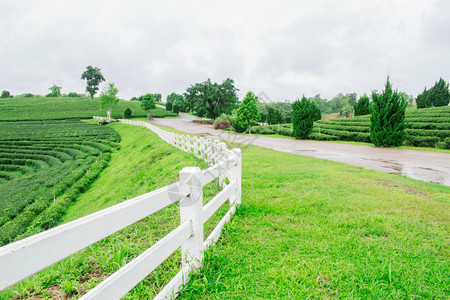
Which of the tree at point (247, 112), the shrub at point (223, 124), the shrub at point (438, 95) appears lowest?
the shrub at point (223, 124)

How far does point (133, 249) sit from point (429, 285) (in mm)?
3165

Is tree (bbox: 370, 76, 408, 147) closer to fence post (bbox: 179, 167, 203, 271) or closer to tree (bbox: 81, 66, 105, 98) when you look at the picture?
fence post (bbox: 179, 167, 203, 271)

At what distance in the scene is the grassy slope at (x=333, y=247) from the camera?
2.26m

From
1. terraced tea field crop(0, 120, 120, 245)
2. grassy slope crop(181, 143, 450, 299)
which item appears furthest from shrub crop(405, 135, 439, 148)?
terraced tea field crop(0, 120, 120, 245)

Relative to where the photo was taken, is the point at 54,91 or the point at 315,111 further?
the point at 54,91

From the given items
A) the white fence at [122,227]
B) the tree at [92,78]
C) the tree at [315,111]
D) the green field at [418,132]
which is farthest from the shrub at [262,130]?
the tree at [92,78]

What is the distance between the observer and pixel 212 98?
4862cm

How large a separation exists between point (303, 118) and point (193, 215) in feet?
68.8

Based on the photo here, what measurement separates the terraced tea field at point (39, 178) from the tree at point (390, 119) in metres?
16.9

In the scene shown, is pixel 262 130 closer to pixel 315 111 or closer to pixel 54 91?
pixel 315 111

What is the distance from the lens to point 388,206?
167 inches

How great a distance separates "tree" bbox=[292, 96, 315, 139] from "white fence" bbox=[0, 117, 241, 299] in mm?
19745

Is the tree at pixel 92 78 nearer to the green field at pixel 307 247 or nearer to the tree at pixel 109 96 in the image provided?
the tree at pixel 109 96

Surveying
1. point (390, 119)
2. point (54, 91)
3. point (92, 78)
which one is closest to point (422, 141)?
point (390, 119)
